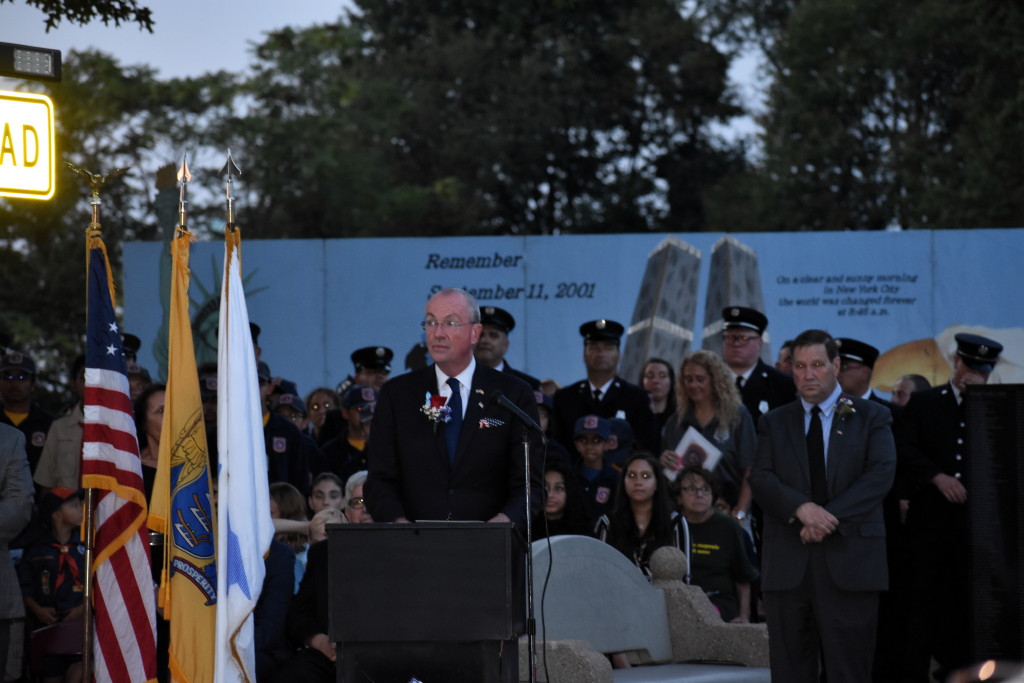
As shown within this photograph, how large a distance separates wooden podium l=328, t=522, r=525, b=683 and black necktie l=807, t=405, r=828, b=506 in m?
2.83

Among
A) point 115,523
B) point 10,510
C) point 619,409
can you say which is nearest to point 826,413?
point 619,409

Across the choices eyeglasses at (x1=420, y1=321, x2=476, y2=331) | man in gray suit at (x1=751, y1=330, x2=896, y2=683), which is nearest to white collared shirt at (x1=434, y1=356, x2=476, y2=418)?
eyeglasses at (x1=420, y1=321, x2=476, y2=331)

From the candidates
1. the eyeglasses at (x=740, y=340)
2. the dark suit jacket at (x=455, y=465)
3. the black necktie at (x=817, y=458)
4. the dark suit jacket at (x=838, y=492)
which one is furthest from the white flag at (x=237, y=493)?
the eyeglasses at (x=740, y=340)

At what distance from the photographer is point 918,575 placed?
9.11 meters

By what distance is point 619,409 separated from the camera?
34.8 feet

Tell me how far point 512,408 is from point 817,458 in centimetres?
260

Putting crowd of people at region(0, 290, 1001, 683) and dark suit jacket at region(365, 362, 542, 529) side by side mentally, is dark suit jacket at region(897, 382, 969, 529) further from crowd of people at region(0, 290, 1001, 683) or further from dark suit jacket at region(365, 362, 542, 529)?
dark suit jacket at region(365, 362, 542, 529)

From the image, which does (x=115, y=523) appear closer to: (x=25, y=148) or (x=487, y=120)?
(x=25, y=148)

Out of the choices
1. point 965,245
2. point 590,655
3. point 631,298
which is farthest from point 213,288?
point 590,655

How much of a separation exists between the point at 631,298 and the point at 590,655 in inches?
282

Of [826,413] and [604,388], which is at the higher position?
[604,388]

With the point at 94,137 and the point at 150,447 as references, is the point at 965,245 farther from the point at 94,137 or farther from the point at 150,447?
the point at 94,137

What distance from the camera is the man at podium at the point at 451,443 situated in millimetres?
5770

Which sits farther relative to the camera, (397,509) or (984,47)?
Answer: (984,47)
